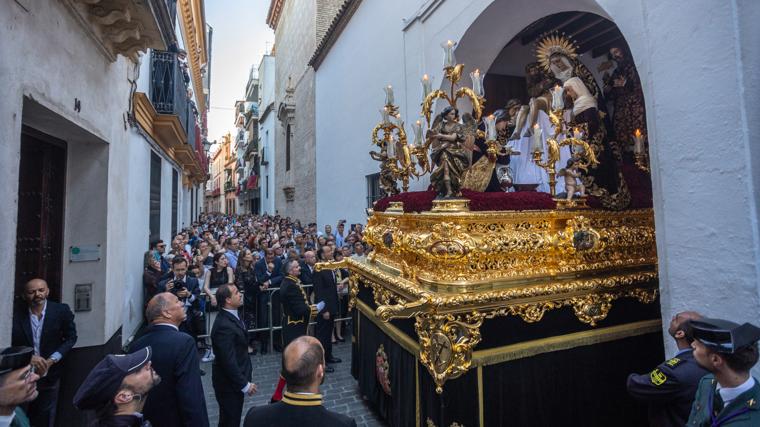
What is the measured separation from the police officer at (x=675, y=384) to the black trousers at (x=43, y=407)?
184 inches

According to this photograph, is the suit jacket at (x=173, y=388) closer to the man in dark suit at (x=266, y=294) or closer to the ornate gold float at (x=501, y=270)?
the ornate gold float at (x=501, y=270)

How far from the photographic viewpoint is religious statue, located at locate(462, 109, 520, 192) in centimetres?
482

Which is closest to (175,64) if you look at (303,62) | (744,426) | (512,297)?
(512,297)

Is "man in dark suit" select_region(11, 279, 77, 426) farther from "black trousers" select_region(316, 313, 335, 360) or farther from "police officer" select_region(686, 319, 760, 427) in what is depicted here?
"police officer" select_region(686, 319, 760, 427)

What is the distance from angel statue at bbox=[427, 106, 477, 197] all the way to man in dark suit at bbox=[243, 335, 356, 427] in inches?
79.1

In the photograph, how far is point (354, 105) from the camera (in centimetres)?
1212

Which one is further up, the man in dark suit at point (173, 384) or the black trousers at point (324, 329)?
the man in dark suit at point (173, 384)

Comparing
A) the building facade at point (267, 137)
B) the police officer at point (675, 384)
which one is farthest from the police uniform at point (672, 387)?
the building facade at point (267, 137)

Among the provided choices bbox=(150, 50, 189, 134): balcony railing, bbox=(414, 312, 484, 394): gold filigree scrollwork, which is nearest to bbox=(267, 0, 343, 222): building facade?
bbox=(150, 50, 189, 134): balcony railing

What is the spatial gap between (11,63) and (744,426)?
14.8 ft

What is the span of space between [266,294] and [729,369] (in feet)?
19.6

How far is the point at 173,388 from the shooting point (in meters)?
2.57

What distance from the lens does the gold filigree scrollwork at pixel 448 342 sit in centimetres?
274

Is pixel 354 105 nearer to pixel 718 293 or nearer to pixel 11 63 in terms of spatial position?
pixel 11 63
